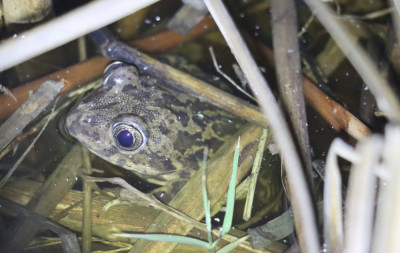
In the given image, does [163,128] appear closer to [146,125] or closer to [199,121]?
[146,125]

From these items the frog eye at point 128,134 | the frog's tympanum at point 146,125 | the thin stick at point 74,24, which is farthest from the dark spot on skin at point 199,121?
the thin stick at point 74,24

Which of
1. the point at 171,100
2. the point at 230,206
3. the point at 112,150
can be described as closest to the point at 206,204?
the point at 230,206

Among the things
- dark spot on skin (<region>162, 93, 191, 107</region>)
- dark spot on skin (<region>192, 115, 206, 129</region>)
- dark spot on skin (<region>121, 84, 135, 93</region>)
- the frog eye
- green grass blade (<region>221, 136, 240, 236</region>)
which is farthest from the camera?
dark spot on skin (<region>192, 115, 206, 129</region>)

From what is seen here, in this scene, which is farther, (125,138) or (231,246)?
(125,138)

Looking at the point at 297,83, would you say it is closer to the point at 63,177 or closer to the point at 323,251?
the point at 323,251

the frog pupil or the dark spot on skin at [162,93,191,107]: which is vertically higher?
the dark spot on skin at [162,93,191,107]

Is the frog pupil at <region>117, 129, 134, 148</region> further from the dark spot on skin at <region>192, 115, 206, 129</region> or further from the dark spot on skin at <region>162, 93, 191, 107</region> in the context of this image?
the dark spot on skin at <region>192, 115, 206, 129</region>

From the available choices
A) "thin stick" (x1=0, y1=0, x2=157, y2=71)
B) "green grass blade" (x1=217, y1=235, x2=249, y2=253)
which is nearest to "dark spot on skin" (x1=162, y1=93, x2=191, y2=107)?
"green grass blade" (x1=217, y1=235, x2=249, y2=253)
